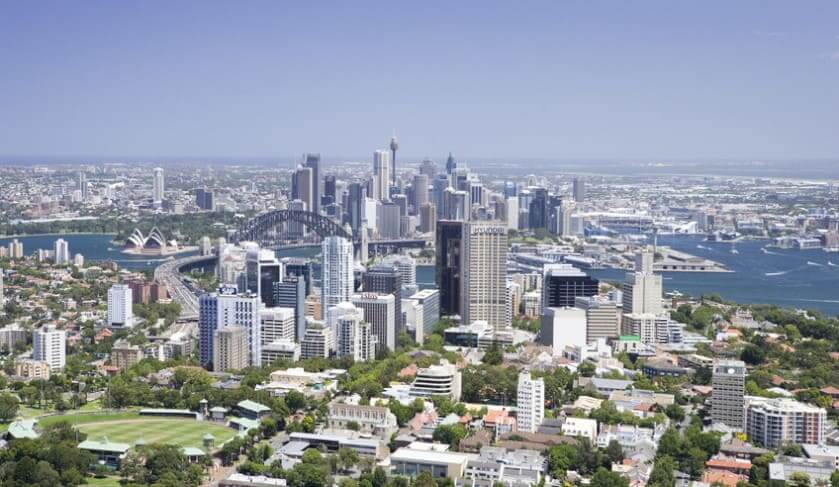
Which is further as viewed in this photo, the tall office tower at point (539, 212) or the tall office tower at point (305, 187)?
the tall office tower at point (305, 187)

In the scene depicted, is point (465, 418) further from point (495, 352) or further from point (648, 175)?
point (648, 175)

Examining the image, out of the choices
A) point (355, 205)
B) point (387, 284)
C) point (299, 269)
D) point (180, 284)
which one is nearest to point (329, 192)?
point (355, 205)

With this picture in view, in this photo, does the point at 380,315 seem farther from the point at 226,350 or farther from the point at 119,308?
the point at 119,308

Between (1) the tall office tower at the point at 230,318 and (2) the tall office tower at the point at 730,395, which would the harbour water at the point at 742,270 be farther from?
(2) the tall office tower at the point at 730,395

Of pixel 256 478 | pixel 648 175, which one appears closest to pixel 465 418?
pixel 256 478

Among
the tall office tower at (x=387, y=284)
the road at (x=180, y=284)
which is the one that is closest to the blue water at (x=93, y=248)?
the road at (x=180, y=284)
